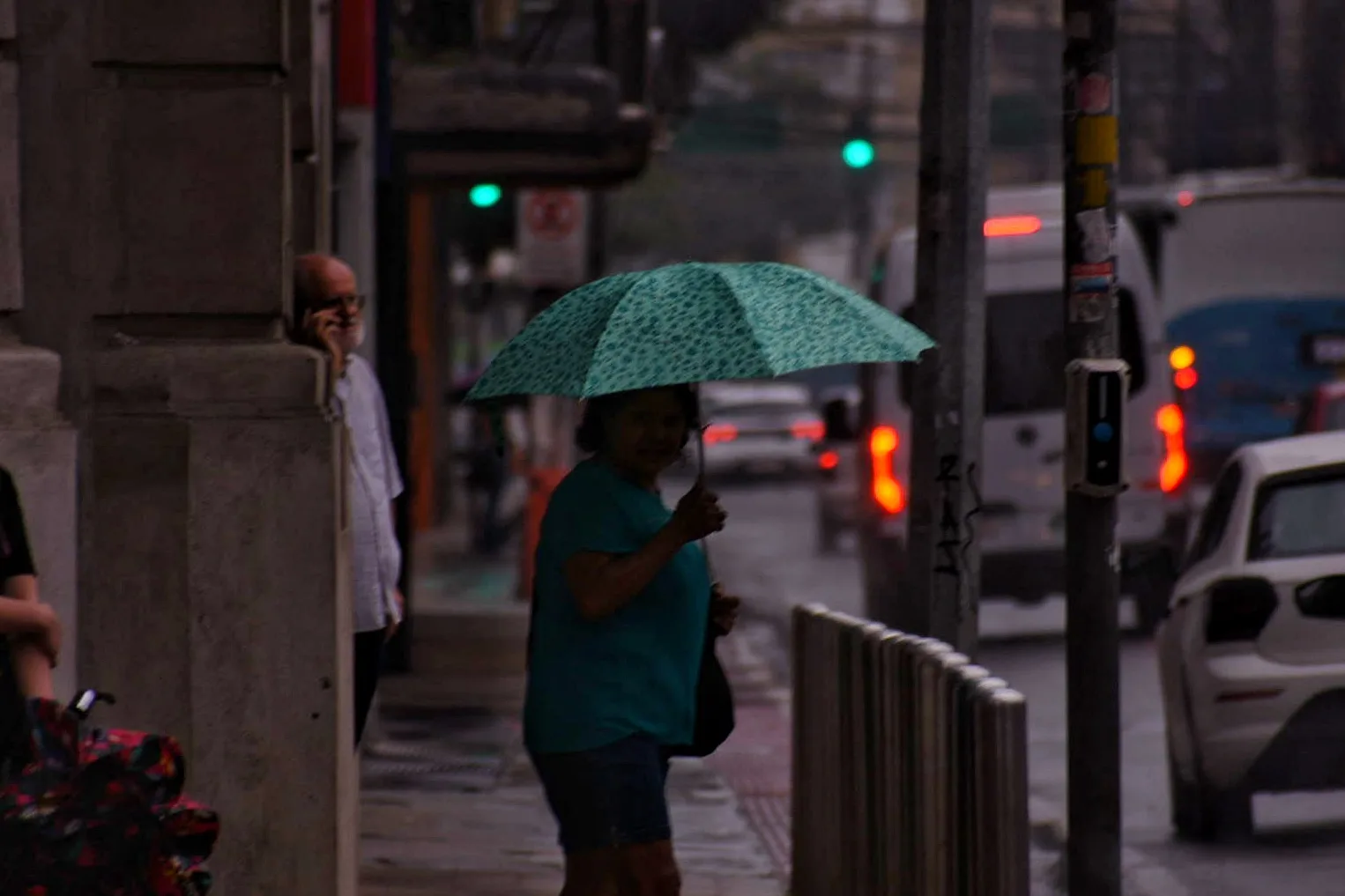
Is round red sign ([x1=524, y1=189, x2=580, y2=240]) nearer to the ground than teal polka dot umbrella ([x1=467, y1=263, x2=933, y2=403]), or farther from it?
nearer to the ground

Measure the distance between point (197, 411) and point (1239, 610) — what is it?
436cm

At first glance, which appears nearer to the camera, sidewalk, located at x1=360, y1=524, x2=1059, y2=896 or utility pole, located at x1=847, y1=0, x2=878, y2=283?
sidewalk, located at x1=360, y1=524, x2=1059, y2=896

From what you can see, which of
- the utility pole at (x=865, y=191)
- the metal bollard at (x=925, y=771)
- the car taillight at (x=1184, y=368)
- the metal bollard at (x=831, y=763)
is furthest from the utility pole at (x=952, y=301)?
the utility pole at (x=865, y=191)

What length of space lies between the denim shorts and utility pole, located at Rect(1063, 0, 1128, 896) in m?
2.37

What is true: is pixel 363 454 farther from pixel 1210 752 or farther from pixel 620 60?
pixel 620 60

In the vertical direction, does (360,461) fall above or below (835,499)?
above

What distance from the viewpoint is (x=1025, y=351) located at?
1666cm

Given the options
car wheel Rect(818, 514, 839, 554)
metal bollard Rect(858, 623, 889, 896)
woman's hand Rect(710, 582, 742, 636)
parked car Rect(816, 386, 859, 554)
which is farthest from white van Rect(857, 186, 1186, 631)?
car wheel Rect(818, 514, 839, 554)

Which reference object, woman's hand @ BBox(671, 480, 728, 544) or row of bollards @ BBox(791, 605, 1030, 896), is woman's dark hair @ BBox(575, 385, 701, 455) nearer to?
woman's hand @ BBox(671, 480, 728, 544)

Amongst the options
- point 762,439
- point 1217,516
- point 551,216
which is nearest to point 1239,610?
point 1217,516

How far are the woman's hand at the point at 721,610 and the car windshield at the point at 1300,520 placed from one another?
3987mm

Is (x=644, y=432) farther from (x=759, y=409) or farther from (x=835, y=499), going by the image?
(x=759, y=409)

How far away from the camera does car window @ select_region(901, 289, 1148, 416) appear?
54.2 ft

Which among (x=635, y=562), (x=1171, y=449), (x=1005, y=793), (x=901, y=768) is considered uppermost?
(x=635, y=562)
